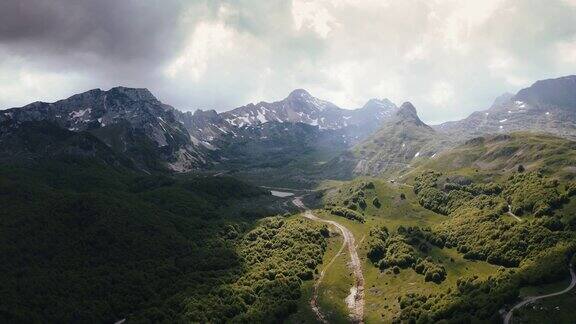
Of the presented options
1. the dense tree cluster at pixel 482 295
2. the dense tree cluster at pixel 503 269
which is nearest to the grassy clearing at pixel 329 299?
the dense tree cluster at pixel 482 295

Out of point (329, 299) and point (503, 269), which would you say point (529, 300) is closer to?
point (503, 269)

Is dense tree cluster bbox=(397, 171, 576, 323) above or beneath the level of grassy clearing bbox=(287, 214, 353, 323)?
above

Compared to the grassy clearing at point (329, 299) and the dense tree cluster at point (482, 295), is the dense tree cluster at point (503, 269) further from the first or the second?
the grassy clearing at point (329, 299)

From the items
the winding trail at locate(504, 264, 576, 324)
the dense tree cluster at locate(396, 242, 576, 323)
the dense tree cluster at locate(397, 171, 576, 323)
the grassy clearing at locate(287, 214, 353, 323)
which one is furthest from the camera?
the grassy clearing at locate(287, 214, 353, 323)

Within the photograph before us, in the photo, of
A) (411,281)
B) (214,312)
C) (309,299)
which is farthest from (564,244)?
(214,312)

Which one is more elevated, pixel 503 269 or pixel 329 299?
pixel 503 269

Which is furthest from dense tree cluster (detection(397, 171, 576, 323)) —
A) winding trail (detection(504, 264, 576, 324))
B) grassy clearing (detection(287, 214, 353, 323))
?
grassy clearing (detection(287, 214, 353, 323))

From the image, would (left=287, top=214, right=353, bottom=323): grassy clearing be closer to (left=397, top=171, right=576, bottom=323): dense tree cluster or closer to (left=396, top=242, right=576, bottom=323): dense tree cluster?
(left=396, top=242, right=576, bottom=323): dense tree cluster

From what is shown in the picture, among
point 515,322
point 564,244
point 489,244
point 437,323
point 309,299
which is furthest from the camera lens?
point 489,244

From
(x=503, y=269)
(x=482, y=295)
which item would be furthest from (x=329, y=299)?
(x=503, y=269)

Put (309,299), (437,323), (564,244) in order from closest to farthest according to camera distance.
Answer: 1. (437,323)
2. (564,244)
3. (309,299)

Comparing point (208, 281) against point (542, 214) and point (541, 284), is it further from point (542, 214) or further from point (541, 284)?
point (542, 214)
